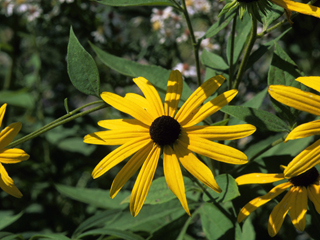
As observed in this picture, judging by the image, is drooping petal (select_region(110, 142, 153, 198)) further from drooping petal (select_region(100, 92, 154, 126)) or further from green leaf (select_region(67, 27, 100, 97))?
green leaf (select_region(67, 27, 100, 97))

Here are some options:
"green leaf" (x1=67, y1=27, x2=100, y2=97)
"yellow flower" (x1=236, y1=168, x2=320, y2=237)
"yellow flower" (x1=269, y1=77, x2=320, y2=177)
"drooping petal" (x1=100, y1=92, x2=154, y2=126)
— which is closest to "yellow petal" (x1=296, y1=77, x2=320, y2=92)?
"yellow flower" (x1=269, y1=77, x2=320, y2=177)

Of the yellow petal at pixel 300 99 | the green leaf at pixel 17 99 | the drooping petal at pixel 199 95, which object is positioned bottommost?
the green leaf at pixel 17 99

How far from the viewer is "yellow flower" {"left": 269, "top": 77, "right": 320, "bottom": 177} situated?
Answer: 0.59 meters

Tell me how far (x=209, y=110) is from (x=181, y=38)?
1221 mm

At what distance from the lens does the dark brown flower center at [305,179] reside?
741 mm

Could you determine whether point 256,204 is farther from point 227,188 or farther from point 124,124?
point 124,124

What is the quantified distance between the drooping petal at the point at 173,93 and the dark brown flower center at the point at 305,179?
0.32 meters

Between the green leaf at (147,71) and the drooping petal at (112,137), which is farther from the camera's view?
the green leaf at (147,71)

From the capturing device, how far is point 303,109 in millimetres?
618

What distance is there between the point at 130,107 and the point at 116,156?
0.12 metres

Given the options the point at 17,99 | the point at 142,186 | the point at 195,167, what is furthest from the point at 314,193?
the point at 17,99

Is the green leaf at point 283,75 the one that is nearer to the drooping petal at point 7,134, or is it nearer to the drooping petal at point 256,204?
the drooping petal at point 256,204

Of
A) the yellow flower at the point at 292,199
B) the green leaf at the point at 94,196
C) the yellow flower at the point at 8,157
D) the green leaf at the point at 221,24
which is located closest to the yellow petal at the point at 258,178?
the yellow flower at the point at 292,199

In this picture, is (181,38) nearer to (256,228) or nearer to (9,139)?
(256,228)
